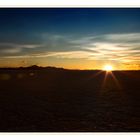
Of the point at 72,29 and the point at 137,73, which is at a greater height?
the point at 72,29

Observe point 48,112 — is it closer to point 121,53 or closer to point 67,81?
Answer: point 67,81

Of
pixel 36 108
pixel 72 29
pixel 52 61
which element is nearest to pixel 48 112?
pixel 36 108

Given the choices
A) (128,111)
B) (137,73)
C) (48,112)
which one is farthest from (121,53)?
(48,112)

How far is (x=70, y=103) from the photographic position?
507 centimetres

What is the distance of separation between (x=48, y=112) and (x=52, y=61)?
0.52 m

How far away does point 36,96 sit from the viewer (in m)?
5.12

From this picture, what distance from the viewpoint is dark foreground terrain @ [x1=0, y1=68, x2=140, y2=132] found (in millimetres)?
5004

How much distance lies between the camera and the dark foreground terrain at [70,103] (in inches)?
197

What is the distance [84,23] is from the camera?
198 inches
